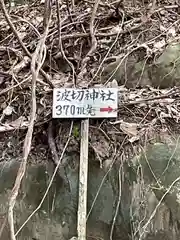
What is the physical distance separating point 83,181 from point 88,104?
1.05ft

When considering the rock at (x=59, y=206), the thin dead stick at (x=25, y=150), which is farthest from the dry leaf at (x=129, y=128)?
the thin dead stick at (x=25, y=150)

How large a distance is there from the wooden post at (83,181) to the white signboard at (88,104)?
0.17 ft

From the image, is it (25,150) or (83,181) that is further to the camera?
(83,181)

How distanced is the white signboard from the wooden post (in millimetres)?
51

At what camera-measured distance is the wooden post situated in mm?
1663

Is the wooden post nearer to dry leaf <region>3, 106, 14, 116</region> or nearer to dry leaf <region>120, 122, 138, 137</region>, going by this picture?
dry leaf <region>120, 122, 138, 137</region>

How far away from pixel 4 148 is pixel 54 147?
25 cm

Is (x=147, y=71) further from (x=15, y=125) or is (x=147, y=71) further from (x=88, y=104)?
(x=15, y=125)

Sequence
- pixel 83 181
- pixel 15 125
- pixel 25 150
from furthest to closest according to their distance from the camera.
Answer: pixel 15 125 → pixel 83 181 → pixel 25 150

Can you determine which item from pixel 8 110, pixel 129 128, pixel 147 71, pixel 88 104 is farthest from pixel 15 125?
pixel 147 71

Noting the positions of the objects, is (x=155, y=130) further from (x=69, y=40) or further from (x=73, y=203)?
(x=69, y=40)

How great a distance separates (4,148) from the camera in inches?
75.8

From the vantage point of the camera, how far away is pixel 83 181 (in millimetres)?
1715

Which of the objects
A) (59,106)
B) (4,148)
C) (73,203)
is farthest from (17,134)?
(73,203)
